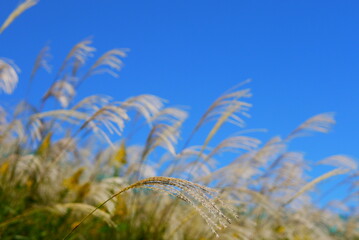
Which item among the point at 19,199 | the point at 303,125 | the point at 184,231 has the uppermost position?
the point at 303,125

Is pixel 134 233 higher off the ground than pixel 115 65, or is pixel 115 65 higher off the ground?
pixel 115 65

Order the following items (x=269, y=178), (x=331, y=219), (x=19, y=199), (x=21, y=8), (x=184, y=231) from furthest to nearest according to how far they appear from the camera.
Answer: (x=331, y=219) → (x=269, y=178) → (x=184, y=231) → (x=19, y=199) → (x=21, y=8)

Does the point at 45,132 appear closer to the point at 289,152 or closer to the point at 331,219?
the point at 289,152

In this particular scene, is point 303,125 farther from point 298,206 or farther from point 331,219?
point 331,219

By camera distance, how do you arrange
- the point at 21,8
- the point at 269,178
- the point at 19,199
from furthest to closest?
1. the point at 269,178
2. the point at 19,199
3. the point at 21,8

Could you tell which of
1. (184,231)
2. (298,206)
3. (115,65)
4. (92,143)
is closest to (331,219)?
(298,206)

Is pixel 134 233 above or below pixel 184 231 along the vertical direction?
below

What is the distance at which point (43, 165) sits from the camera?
3578 millimetres

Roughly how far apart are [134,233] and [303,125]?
2.00 meters

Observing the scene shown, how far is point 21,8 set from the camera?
8.73ft

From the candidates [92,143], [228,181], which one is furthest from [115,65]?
[92,143]

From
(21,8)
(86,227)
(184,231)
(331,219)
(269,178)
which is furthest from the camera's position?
(331,219)

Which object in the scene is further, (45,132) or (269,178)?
(269,178)

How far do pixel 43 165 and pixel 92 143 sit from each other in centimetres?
282
